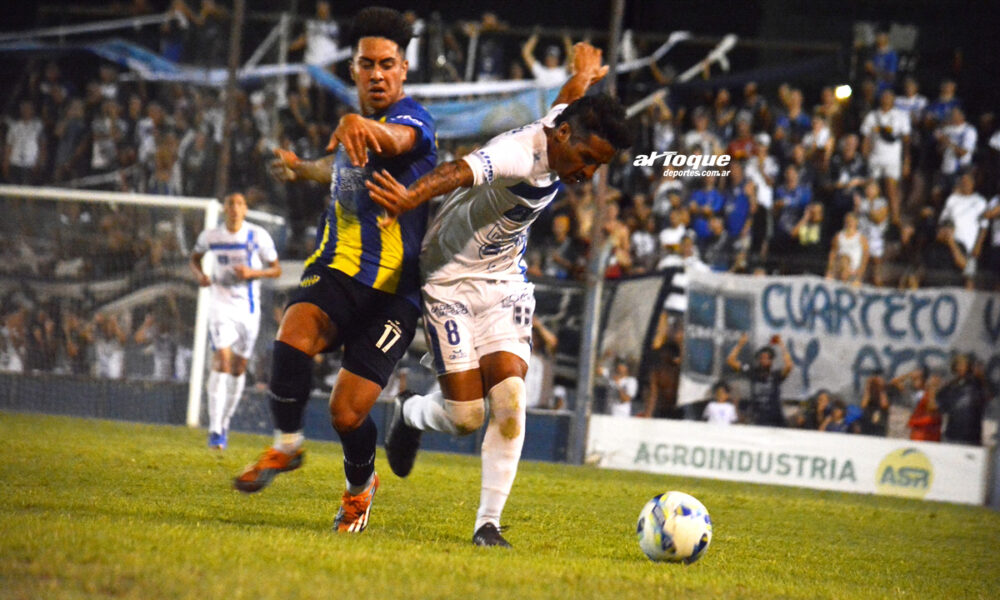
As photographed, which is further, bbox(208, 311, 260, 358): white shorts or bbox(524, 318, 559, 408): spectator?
bbox(524, 318, 559, 408): spectator

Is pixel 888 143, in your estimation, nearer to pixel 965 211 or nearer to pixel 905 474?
pixel 965 211

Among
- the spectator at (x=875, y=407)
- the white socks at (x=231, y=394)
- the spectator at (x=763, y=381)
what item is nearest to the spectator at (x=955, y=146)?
the spectator at (x=875, y=407)

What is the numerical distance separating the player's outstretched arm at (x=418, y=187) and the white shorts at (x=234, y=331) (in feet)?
26.0

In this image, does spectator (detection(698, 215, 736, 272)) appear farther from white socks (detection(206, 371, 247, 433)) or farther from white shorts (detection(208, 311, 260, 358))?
white socks (detection(206, 371, 247, 433))

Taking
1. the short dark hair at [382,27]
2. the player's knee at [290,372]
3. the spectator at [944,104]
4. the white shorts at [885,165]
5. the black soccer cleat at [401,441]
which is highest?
the spectator at [944,104]

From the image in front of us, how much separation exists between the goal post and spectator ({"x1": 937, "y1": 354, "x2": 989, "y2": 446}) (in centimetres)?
920

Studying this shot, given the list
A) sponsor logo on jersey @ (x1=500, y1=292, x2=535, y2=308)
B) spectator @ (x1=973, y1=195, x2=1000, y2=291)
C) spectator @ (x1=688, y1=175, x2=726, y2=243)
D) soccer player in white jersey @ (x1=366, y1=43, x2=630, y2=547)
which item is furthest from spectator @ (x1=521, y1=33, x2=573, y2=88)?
sponsor logo on jersey @ (x1=500, y1=292, x2=535, y2=308)

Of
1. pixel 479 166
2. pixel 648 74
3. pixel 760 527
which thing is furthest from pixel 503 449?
pixel 648 74

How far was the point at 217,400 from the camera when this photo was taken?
1202 cm

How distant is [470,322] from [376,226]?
2.12 ft

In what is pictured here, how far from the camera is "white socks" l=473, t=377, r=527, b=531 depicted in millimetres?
5484

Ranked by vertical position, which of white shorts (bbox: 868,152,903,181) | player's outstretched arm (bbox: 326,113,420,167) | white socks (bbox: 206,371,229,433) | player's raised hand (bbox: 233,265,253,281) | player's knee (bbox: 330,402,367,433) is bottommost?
white socks (bbox: 206,371,229,433)

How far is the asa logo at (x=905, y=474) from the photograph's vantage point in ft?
45.7

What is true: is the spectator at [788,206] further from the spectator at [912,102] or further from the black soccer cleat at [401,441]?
the black soccer cleat at [401,441]
